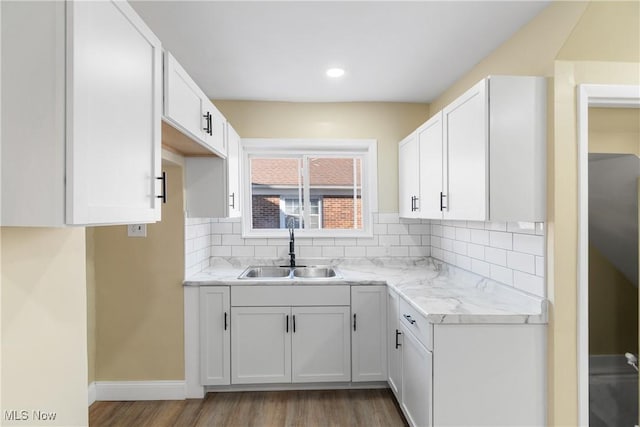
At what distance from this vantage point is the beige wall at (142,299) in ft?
8.96

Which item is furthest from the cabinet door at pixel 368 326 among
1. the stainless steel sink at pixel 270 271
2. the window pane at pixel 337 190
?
the window pane at pixel 337 190

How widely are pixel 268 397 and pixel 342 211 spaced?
1.78 m

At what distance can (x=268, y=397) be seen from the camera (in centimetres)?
276

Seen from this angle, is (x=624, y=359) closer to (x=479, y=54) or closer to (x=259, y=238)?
(x=479, y=54)

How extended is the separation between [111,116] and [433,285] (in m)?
2.27

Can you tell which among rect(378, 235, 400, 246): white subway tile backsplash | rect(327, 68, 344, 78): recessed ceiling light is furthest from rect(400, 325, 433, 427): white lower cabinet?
rect(327, 68, 344, 78): recessed ceiling light

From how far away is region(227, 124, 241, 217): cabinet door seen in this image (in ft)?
9.31

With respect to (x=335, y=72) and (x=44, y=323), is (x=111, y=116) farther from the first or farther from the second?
(x=335, y=72)

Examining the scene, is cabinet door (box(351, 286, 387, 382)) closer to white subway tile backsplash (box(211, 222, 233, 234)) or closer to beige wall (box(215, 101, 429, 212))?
beige wall (box(215, 101, 429, 212))

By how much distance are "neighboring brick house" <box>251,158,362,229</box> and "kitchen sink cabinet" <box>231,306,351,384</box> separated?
41.3 inches

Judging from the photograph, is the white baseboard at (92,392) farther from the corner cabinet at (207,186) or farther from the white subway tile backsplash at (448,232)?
the white subway tile backsplash at (448,232)

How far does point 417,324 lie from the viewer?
2.08 m

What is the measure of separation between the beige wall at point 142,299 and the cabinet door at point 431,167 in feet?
6.04

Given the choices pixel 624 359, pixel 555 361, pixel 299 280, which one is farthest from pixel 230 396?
pixel 624 359
